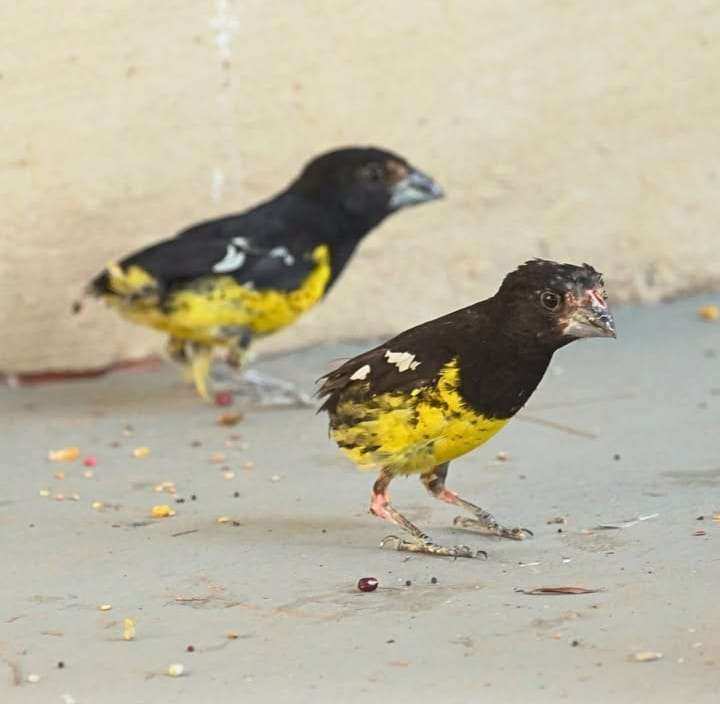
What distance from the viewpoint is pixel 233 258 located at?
6410mm

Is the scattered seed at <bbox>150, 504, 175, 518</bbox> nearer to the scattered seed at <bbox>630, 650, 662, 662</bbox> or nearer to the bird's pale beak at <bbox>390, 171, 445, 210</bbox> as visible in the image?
the scattered seed at <bbox>630, 650, 662, 662</bbox>

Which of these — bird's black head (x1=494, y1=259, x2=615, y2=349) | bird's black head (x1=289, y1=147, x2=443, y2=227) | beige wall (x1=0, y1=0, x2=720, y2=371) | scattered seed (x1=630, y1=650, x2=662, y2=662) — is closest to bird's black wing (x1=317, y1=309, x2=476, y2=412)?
bird's black head (x1=494, y1=259, x2=615, y2=349)

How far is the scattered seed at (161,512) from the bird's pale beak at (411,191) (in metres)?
1.98

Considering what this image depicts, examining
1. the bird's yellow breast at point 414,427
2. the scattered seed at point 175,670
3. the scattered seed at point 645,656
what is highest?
the bird's yellow breast at point 414,427

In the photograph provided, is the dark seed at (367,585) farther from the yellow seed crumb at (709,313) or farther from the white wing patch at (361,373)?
the yellow seed crumb at (709,313)

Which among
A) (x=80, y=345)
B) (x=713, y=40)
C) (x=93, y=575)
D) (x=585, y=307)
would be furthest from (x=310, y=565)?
(x=713, y=40)

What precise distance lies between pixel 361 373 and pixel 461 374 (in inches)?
12.5

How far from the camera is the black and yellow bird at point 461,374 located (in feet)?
14.3

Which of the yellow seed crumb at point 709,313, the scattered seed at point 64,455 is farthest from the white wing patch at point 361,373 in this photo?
the yellow seed crumb at point 709,313

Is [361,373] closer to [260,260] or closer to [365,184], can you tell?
[260,260]

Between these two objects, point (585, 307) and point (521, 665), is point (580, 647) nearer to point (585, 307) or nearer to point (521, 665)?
point (521, 665)

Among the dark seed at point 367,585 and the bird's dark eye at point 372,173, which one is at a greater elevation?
the bird's dark eye at point 372,173

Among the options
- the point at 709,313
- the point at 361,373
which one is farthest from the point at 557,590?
the point at 709,313

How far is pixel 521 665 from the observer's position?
361cm
